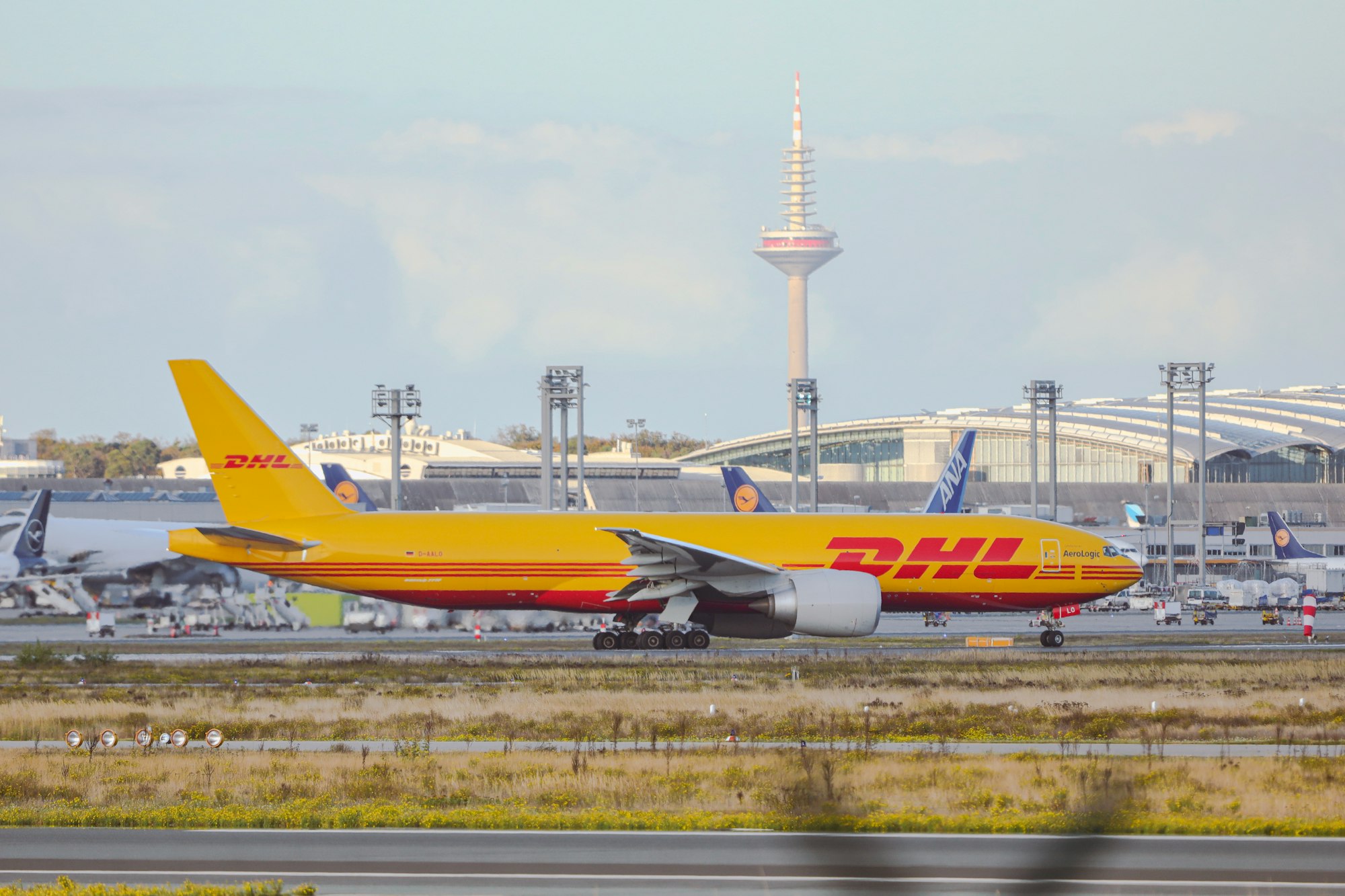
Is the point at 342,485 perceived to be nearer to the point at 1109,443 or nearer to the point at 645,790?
the point at 645,790

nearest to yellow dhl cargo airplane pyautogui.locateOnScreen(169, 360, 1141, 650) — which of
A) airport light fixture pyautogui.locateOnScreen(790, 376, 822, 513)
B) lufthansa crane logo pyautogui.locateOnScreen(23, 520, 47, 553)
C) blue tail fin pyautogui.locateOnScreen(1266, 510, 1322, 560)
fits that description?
lufthansa crane logo pyautogui.locateOnScreen(23, 520, 47, 553)

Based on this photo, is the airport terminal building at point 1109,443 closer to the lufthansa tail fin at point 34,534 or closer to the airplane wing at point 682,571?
the lufthansa tail fin at point 34,534

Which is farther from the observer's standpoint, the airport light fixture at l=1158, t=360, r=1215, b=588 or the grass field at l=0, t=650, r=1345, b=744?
the airport light fixture at l=1158, t=360, r=1215, b=588

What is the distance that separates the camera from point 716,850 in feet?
44.5

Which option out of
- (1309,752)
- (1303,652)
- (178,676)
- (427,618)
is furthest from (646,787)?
(427,618)

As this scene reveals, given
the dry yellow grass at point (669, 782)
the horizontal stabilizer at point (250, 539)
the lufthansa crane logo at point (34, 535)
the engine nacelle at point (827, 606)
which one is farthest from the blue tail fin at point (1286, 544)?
the dry yellow grass at point (669, 782)

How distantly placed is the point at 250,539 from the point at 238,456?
2.39 metres

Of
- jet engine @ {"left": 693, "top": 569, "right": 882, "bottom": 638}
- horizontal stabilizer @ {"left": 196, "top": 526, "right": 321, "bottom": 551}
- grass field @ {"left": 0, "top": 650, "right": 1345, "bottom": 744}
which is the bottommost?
grass field @ {"left": 0, "top": 650, "right": 1345, "bottom": 744}

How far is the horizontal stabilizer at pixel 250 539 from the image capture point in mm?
36000

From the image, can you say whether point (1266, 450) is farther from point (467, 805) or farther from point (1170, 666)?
point (467, 805)

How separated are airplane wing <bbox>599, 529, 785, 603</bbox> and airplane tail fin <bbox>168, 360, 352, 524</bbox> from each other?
7.78 metres

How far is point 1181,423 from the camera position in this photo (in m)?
120

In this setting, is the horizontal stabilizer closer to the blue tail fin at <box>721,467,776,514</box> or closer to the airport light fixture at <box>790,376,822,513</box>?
the blue tail fin at <box>721,467,776,514</box>

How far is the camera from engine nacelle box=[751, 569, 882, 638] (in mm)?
35625
